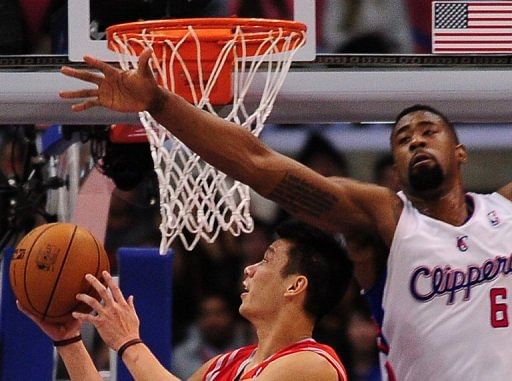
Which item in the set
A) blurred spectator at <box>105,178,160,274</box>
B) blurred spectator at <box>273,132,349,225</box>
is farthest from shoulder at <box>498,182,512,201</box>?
blurred spectator at <box>105,178,160,274</box>

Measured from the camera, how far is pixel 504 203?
11.4 feet

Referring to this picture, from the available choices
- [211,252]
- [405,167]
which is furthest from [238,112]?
[211,252]

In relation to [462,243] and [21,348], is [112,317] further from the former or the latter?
[21,348]

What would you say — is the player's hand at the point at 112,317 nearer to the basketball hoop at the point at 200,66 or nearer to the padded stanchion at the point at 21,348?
the basketball hoop at the point at 200,66

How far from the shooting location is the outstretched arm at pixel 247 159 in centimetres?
282

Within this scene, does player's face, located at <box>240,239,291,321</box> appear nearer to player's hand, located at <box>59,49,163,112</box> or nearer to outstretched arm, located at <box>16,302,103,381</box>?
outstretched arm, located at <box>16,302,103,381</box>

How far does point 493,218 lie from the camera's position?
133 inches

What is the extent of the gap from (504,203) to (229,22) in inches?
38.8

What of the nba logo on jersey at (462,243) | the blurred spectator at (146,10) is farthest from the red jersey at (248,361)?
the blurred spectator at (146,10)

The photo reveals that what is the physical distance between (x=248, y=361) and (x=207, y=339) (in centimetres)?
259

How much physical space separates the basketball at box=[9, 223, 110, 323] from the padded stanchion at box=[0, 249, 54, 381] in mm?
1225

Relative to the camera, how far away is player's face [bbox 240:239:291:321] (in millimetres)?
3137

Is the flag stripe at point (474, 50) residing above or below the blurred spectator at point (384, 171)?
above

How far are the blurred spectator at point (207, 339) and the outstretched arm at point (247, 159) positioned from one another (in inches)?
102
